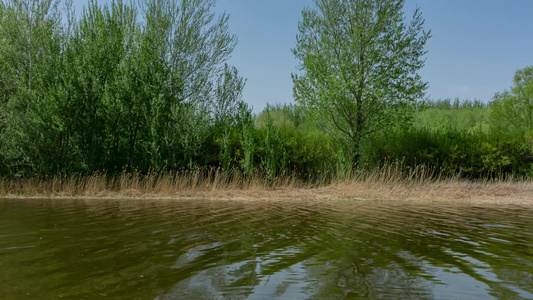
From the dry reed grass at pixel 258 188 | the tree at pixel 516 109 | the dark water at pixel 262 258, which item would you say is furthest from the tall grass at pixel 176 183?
the tree at pixel 516 109

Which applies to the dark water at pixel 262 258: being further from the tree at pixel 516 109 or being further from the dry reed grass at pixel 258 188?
the tree at pixel 516 109

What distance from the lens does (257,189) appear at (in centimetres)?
1482

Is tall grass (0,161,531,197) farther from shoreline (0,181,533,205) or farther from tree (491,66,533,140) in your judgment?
tree (491,66,533,140)

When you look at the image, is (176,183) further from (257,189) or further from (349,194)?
(349,194)

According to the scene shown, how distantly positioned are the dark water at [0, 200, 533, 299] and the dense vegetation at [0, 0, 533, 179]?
886 cm

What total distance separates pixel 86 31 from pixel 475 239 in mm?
18165

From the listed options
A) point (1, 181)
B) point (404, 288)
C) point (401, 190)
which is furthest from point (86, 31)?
point (404, 288)

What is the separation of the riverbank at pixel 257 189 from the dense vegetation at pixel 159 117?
0.91 metres

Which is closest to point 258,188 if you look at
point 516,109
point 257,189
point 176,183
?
point 257,189

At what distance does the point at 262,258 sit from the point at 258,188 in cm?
1031

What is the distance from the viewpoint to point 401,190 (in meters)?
14.3

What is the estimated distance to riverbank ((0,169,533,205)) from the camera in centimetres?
1358

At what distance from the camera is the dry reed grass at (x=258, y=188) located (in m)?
13.7

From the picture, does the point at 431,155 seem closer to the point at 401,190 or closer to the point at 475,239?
the point at 401,190
